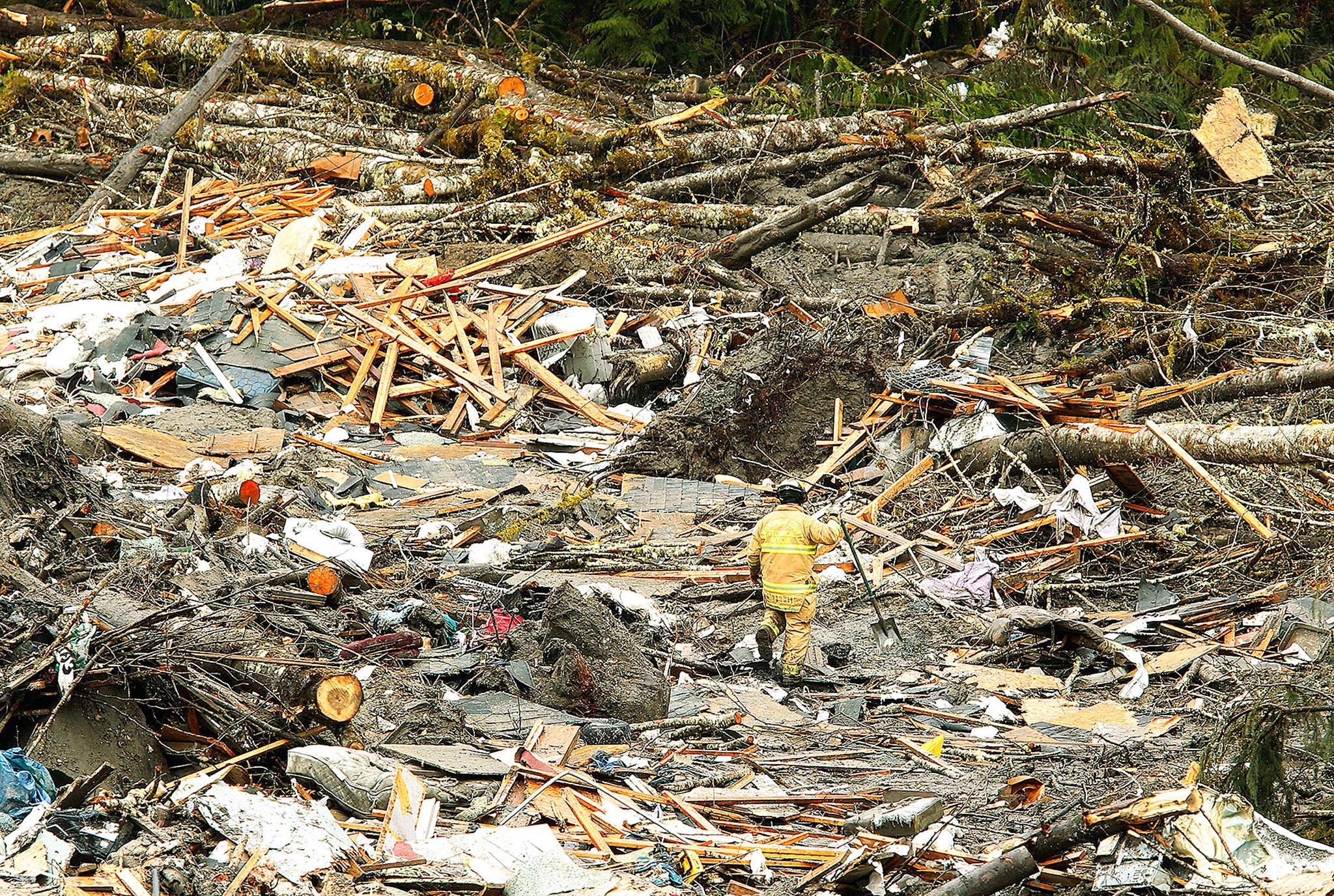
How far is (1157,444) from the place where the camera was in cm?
752

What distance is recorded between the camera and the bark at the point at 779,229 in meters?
12.2

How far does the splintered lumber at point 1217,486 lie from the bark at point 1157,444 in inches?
1.9

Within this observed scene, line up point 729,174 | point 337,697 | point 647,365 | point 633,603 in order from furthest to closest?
point 729,174, point 647,365, point 633,603, point 337,697

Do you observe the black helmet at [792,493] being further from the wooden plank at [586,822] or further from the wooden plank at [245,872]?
the wooden plank at [245,872]

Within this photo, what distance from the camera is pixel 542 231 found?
12.3m

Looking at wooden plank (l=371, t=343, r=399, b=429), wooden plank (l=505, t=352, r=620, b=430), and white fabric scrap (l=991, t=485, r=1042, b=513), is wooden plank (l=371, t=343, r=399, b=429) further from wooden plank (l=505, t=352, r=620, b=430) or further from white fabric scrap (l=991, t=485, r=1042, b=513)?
white fabric scrap (l=991, t=485, r=1042, b=513)

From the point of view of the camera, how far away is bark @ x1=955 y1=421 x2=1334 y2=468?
21.4ft

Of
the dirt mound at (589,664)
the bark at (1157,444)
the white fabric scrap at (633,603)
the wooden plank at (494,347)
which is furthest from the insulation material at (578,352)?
the dirt mound at (589,664)

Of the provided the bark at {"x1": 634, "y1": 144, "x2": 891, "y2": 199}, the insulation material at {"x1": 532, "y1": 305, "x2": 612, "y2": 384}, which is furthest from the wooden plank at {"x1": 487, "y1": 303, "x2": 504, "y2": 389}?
the bark at {"x1": 634, "y1": 144, "x2": 891, "y2": 199}

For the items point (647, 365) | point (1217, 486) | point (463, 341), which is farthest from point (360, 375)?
point (1217, 486)

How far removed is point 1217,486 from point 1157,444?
0.46 m

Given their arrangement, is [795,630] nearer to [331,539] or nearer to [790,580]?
[790,580]

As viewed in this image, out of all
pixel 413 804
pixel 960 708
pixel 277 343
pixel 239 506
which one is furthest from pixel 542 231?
pixel 413 804

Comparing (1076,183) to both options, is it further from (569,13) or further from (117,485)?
(117,485)
